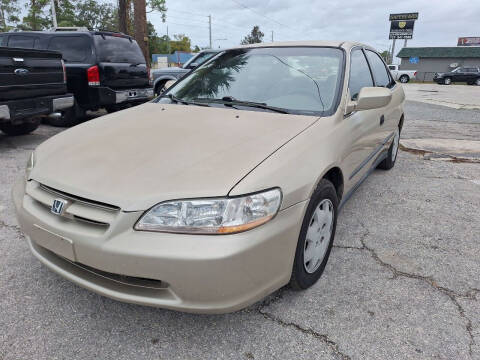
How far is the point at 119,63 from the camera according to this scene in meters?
7.07

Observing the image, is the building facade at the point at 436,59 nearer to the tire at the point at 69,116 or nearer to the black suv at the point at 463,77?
the black suv at the point at 463,77

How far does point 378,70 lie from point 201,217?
3282 millimetres

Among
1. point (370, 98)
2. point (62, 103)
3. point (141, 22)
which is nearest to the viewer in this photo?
point (370, 98)

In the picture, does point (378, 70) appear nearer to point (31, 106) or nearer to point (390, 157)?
point (390, 157)

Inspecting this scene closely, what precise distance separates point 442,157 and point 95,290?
18.3ft

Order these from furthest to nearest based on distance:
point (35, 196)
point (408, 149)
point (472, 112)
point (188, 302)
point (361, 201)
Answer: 1. point (472, 112)
2. point (408, 149)
3. point (361, 201)
4. point (35, 196)
5. point (188, 302)

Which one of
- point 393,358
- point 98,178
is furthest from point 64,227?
point 393,358

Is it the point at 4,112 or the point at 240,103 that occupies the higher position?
the point at 240,103

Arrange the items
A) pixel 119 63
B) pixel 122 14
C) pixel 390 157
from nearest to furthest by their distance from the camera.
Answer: pixel 390 157 → pixel 119 63 → pixel 122 14

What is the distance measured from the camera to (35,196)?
1968 millimetres

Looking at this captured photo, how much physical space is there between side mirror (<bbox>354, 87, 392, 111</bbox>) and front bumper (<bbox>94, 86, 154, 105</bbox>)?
5.46 metres

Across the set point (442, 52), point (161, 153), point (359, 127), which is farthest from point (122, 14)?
point (442, 52)

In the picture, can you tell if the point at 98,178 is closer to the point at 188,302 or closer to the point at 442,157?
Result: the point at 188,302

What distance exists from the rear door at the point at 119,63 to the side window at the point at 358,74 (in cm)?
501
